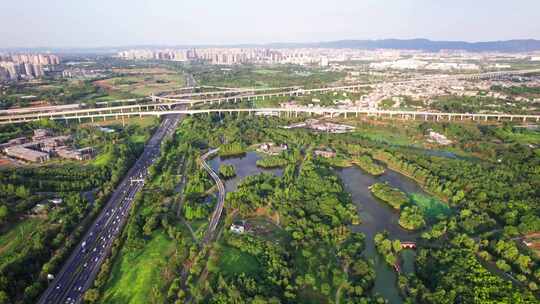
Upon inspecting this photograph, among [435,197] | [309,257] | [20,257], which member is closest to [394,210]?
[435,197]

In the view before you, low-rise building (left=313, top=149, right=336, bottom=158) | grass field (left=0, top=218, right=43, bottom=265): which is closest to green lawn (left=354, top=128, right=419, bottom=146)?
low-rise building (left=313, top=149, right=336, bottom=158)

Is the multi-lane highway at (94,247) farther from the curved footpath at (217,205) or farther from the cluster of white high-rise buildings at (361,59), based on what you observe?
the cluster of white high-rise buildings at (361,59)

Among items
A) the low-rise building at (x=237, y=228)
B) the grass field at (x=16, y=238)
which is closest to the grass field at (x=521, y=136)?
the low-rise building at (x=237, y=228)

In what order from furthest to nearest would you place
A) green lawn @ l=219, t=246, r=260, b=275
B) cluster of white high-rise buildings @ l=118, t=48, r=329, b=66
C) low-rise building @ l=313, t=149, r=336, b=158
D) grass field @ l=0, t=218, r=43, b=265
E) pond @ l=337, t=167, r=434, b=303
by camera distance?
cluster of white high-rise buildings @ l=118, t=48, r=329, b=66 < low-rise building @ l=313, t=149, r=336, b=158 < grass field @ l=0, t=218, r=43, b=265 < green lawn @ l=219, t=246, r=260, b=275 < pond @ l=337, t=167, r=434, b=303

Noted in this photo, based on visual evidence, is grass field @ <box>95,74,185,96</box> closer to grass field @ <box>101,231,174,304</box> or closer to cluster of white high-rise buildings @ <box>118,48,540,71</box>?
cluster of white high-rise buildings @ <box>118,48,540,71</box>

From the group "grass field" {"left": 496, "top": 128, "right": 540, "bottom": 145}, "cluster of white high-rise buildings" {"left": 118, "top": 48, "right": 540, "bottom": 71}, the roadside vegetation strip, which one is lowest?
the roadside vegetation strip

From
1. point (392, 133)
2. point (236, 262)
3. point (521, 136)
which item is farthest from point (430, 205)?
point (521, 136)

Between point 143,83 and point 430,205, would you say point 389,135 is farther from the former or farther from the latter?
point 143,83
